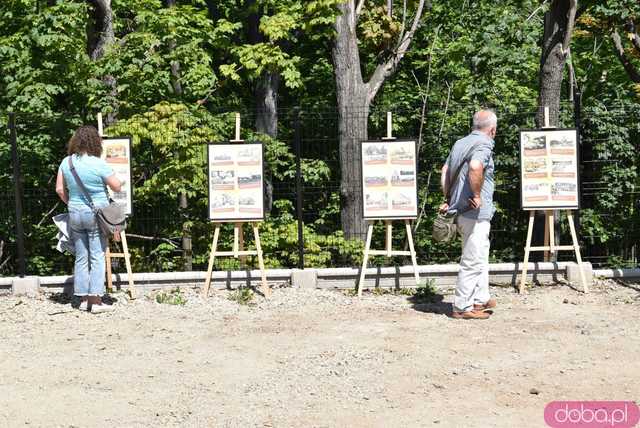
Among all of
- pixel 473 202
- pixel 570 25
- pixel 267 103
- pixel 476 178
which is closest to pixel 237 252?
pixel 473 202

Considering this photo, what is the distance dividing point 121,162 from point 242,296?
2121 millimetres

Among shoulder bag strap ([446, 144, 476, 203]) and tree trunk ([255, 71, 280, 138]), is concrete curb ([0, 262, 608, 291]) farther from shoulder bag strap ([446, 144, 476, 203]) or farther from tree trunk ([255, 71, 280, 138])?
tree trunk ([255, 71, 280, 138])

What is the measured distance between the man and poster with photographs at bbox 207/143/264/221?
2419 millimetres

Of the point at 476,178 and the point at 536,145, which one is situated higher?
the point at 536,145

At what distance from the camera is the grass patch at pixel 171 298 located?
1002 cm

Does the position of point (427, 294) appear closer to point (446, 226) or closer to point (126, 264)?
point (446, 226)

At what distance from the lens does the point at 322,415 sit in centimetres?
624

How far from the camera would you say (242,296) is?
10172 millimetres

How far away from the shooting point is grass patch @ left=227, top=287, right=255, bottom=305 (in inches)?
396

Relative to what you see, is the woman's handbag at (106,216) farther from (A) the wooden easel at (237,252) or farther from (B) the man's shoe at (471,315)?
(B) the man's shoe at (471,315)

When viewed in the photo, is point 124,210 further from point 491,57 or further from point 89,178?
point 491,57

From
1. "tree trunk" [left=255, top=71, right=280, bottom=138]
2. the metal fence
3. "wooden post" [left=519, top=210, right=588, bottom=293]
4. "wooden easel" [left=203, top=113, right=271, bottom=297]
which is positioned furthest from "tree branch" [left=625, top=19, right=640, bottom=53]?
"wooden easel" [left=203, top=113, right=271, bottom=297]

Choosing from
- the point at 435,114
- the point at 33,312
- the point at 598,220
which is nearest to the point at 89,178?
the point at 33,312

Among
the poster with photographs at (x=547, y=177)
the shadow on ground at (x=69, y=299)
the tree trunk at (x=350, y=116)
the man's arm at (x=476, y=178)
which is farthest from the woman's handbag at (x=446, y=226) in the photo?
the shadow on ground at (x=69, y=299)
